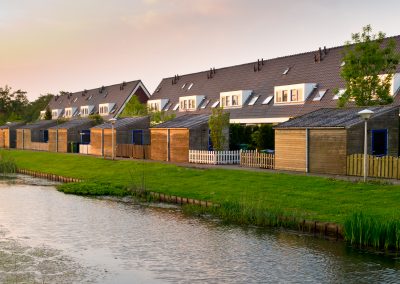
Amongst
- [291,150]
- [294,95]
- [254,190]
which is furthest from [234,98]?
[254,190]

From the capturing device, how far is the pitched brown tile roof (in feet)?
104

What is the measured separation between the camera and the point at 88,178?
132 ft

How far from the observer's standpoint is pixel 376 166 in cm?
2970

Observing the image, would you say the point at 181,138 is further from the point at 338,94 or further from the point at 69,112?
the point at 69,112

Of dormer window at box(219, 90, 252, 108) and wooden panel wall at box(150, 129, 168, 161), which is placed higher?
dormer window at box(219, 90, 252, 108)

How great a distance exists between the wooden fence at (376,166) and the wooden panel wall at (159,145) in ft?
65.1

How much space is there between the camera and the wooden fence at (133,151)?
165ft

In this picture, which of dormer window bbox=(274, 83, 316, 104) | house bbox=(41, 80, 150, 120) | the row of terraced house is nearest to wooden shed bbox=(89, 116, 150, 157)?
the row of terraced house

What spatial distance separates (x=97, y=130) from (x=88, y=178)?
1825 cm

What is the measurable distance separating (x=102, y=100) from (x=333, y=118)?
67.5 meters

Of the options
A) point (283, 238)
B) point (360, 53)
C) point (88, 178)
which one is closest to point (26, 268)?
point (283, 238)

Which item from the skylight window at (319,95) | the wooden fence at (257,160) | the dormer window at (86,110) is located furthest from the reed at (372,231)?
the dormer window at (86,110)

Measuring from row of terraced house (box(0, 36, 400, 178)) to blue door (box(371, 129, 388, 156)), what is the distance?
6cm

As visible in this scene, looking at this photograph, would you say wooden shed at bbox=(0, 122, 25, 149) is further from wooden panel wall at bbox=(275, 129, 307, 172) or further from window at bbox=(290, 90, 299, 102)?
wooden panel wall at bbox=(275, 129, 307, 172)
